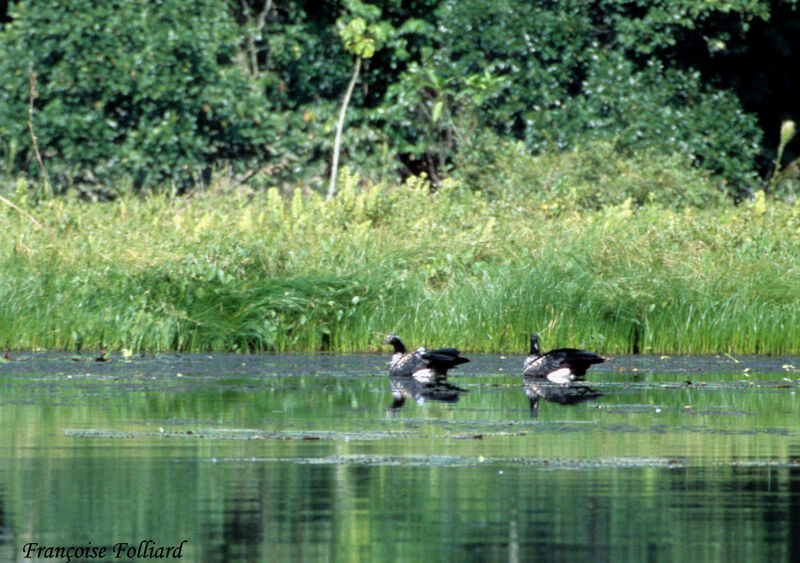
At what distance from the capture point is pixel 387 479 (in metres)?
8.15

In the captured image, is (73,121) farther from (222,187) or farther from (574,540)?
(574,540)

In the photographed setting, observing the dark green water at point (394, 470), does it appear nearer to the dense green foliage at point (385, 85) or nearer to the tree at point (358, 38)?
the dense green foliage at point (385, 85)

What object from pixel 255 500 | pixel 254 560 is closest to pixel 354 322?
pixel 255 500

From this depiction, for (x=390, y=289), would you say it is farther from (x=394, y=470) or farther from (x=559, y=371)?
(x=394, y=470)

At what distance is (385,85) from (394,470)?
20.0m

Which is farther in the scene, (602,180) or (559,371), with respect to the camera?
(602,180)

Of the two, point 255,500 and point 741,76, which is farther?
point 741,76

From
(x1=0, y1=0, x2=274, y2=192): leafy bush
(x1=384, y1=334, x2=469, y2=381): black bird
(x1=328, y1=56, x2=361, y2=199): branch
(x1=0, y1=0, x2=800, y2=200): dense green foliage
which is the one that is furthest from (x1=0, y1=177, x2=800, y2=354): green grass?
(x1=328, y1=56, x2=361, y2=199): branch

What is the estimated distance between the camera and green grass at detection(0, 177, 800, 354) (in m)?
16.4

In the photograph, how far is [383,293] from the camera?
55.3 feet

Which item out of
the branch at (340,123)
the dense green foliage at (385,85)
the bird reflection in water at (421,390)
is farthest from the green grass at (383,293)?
the branch at (340,123)

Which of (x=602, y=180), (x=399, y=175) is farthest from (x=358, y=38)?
(x=602, y=180)

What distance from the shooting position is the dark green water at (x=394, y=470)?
21.5ft

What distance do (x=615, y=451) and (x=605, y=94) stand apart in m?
17.4
